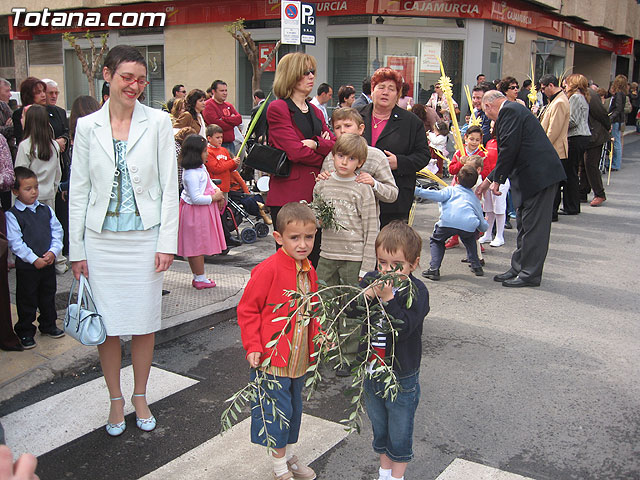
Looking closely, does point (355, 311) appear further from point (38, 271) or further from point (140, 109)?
point (38, 271)

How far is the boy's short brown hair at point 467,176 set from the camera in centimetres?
734

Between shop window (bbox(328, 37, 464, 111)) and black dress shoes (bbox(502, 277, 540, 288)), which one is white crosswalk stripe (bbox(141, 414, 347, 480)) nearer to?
black dress shoes (bbox(502, 277, 540, 288))

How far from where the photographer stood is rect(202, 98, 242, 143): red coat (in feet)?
35.8

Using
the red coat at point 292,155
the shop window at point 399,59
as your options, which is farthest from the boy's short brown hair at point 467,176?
the shop window at point 399,59

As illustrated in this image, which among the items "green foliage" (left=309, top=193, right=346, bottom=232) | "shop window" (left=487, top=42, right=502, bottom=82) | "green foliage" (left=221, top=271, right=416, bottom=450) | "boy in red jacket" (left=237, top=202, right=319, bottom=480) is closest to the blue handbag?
"boy in red jacket" (left=237, top=202, right=319, bottom=480)

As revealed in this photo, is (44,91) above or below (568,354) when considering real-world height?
above

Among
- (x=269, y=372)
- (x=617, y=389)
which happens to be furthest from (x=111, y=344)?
(x=617, y=389)

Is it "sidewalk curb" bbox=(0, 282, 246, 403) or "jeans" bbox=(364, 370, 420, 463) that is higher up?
"jeans" bbox=(364, 370, 420, 463)

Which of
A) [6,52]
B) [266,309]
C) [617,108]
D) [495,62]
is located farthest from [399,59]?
[6,52]

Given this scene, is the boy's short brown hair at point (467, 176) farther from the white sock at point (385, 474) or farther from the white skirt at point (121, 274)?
the white sock at point (385, 474)

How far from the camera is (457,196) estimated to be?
24.1ft

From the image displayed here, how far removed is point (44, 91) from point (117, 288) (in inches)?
200

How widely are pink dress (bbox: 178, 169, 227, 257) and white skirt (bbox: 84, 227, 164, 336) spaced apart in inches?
103

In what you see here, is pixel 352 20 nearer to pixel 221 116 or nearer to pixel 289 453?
pixel 221 116
